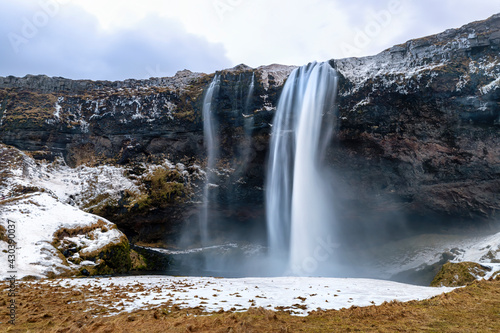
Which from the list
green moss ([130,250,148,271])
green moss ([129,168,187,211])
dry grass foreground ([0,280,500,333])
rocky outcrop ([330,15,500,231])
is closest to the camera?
dry grass foreground ([0,280,500,333])

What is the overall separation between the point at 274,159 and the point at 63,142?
3517 cm

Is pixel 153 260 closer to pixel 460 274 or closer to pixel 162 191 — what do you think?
pixel 162 191

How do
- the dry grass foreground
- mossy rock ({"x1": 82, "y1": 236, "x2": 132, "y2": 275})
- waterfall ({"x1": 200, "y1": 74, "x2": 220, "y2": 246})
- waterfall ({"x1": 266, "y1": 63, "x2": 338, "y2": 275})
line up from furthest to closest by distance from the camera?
waterfall ({"x1": 200, "y1": 74, "x2": 220, "y2": 246}) → waterfall ({"x1": 266, "y1": 63, "x2": 338, "y2": 275}) → mossy rock ({"x1": 82, "y1": 236, "x2": 132, "y2": 275}) → the dry grass foreground

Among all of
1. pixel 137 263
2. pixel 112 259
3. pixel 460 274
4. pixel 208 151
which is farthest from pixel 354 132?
pixel 112 259

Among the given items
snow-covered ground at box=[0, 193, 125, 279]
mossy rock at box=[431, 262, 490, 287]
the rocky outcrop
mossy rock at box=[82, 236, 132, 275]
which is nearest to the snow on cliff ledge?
snow-covered ground at box=[0, 193, 125, 279]

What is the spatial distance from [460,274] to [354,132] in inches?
791

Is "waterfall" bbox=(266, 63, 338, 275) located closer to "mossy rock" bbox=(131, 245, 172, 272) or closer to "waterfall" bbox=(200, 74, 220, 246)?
"waterfall" bbox=(200, 74, 220, 246)

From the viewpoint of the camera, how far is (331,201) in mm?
37719

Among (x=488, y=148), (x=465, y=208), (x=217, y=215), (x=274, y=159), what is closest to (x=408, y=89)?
(x=488, y=148)

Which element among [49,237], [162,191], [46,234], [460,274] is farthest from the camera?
[162,191]

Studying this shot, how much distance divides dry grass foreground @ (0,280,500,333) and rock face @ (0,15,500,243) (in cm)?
2557

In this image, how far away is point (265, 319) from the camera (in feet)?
23.7

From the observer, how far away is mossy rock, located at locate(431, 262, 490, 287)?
54.5 ft

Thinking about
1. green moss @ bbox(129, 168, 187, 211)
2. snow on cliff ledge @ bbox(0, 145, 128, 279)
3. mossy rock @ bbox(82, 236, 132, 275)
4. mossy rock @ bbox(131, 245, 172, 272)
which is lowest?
mossy rock @ bbox(131, 245, 172, 272)
